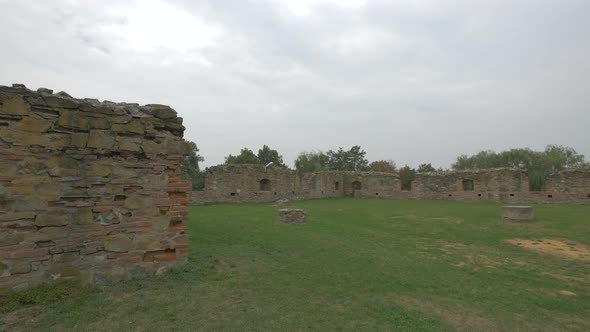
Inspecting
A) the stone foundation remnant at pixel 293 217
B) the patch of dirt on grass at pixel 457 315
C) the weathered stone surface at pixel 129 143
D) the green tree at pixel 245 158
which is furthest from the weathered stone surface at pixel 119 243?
the green tree at pixel 245 158

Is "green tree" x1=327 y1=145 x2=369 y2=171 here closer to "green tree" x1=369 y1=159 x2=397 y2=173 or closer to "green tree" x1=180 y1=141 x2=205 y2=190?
"green tree" x1=369 y1=159 x2=397 y2=173

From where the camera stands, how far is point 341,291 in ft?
15.4

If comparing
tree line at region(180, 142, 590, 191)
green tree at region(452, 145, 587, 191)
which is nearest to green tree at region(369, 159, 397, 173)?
tree line at region(180, 142, 590, 191)

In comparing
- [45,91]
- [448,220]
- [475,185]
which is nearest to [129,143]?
[45,91]

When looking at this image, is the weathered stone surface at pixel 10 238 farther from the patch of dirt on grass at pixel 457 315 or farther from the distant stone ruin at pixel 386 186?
the distant stone ruin at pixel 386 186

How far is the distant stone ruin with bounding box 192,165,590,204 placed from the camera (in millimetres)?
18703

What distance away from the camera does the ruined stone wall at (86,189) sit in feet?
13.9

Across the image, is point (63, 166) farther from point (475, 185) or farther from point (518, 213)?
point (475, 185)

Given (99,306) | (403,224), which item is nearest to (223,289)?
(99,306)

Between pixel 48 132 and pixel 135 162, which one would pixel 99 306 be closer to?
pixel 135 162

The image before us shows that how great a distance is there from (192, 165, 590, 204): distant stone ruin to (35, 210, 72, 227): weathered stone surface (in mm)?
14779

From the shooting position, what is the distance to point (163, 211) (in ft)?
17.6

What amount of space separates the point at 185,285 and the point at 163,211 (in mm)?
1306

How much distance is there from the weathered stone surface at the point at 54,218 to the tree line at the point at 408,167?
20.1m
